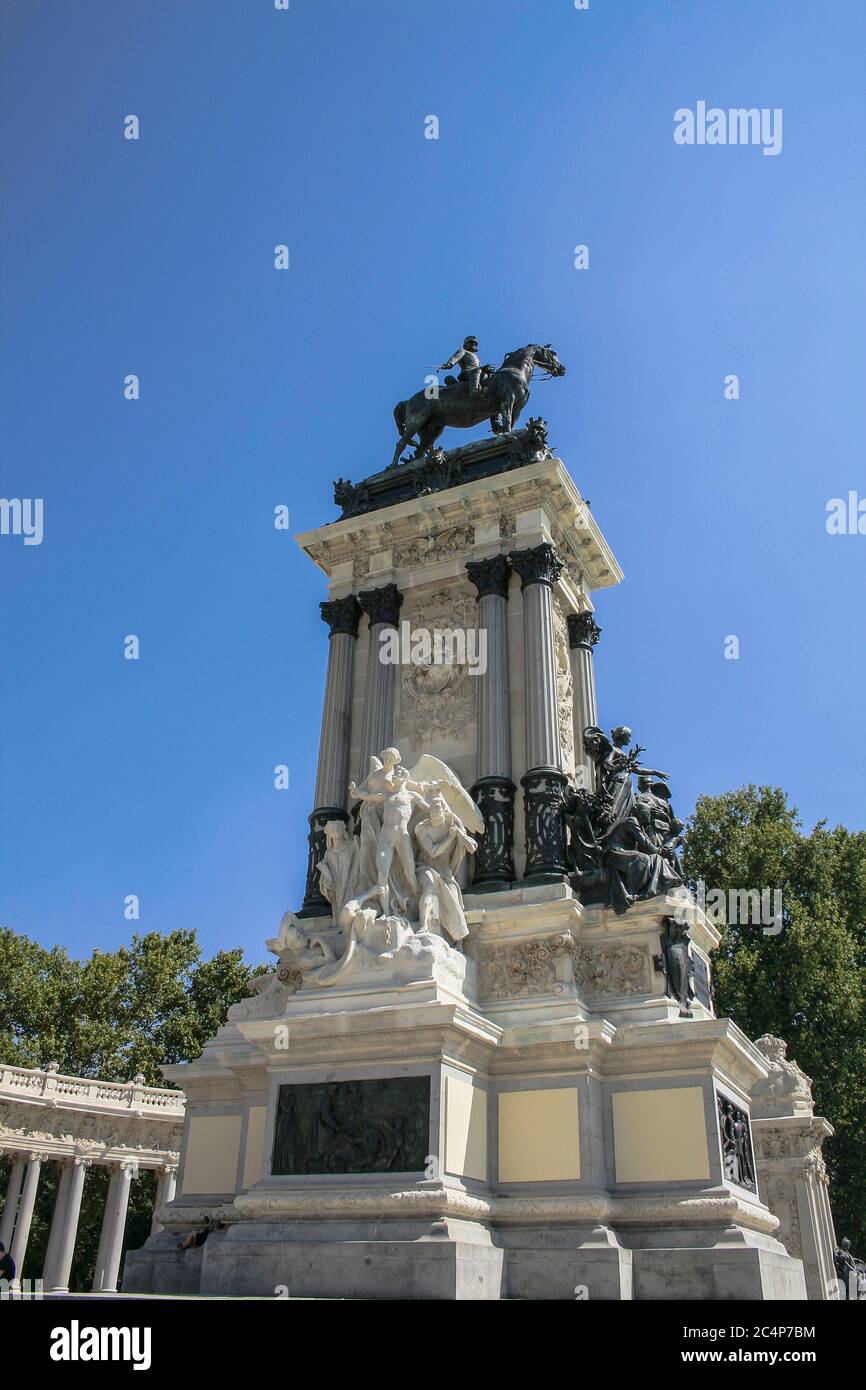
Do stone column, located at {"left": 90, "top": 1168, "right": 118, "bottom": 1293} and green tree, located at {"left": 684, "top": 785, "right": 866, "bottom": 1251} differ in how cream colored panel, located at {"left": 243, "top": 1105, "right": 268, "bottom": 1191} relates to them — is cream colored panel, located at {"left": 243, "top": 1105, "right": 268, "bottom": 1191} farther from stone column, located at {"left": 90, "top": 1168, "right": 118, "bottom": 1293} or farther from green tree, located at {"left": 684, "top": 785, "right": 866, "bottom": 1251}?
stone column, located at {"left": 90, "top": 1168, "right": 118, "bottom": 1293}

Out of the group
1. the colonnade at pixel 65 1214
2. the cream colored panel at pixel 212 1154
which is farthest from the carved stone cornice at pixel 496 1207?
the colonnade at pixel 65 1214

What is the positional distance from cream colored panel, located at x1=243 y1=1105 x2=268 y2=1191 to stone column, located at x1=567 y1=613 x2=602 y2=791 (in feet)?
25.2

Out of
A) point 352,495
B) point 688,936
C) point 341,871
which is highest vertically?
point 352,495

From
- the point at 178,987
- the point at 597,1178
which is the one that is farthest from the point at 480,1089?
the point at 178,987

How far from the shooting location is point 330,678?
19.5 m

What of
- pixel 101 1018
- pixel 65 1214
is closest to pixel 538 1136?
pixel 65 1214

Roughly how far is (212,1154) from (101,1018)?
2802 cm

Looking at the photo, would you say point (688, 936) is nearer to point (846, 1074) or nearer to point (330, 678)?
point (330, 678)

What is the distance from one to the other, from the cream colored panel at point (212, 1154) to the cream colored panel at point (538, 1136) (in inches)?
179

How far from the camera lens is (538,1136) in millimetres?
13148

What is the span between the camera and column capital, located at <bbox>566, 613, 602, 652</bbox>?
20375 mm

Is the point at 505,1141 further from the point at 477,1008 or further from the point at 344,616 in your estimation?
the point at 344,616

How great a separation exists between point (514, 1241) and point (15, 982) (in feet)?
109

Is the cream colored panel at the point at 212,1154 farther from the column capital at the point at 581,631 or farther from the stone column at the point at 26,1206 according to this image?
the stone column at the point at 26,1206
